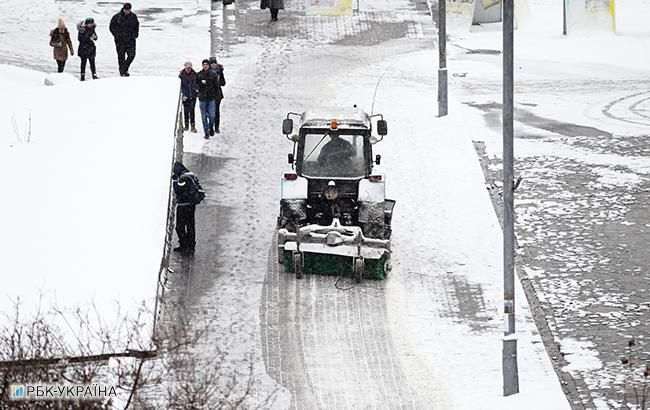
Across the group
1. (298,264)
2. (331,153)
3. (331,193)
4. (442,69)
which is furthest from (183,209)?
(442,69)

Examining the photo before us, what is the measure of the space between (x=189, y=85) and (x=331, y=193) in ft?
23.2

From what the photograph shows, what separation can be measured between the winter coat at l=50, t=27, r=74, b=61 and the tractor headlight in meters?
11.4

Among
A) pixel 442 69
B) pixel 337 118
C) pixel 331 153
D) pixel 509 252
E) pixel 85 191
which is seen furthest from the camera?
pixel 442 69

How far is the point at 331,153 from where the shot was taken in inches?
795

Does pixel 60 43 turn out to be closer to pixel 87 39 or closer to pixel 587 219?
pixel 87 39

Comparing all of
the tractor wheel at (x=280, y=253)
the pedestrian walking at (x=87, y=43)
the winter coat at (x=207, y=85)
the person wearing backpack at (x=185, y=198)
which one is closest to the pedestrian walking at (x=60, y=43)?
the pedestrian walking at (x=87, y=43)

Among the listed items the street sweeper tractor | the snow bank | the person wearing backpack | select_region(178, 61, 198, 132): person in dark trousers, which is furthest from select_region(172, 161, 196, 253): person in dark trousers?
select_region(178, 61, 198, 132): person in dark trousers

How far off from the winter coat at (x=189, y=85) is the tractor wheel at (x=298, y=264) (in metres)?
7.33

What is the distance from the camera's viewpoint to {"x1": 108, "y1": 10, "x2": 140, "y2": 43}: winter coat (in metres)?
28.8

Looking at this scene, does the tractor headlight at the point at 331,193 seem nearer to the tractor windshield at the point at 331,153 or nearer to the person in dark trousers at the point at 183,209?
the tractor windshield at the point at 331,153

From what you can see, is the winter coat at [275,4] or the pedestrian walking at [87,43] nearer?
the pedestrian walking at [87,43]

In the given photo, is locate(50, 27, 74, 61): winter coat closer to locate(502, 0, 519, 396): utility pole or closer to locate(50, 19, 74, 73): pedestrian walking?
locate(50, 19, 74, 73): pedestrian walking

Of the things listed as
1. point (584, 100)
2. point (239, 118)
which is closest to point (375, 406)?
point (239, 118)

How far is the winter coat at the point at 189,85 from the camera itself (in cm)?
2605
